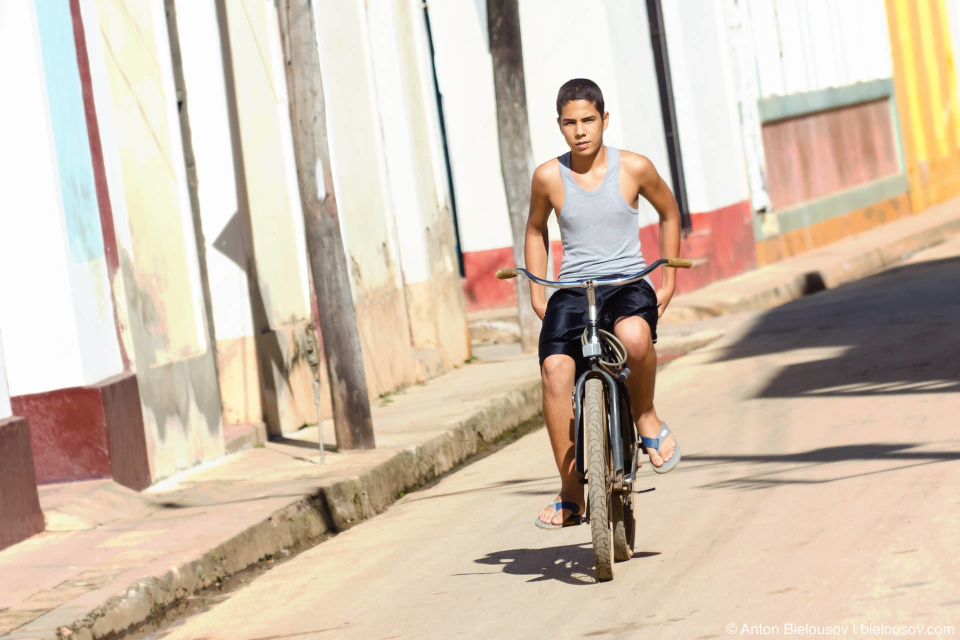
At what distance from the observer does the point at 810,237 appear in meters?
22.7

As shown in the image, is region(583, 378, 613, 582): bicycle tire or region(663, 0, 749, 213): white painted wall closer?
region(583, 378, 613, 582): bicycle tire

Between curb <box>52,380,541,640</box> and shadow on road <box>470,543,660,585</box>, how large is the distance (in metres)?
1.31

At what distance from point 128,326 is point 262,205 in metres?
2.11

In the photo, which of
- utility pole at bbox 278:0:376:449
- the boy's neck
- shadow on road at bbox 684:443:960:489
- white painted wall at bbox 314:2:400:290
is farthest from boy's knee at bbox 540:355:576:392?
white painted wall at bbox 314:2:400:290

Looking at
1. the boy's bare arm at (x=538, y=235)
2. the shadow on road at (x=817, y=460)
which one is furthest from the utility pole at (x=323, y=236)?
the boy's bare arm at (x=538, y=235)

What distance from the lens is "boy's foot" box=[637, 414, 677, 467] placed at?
5566mm

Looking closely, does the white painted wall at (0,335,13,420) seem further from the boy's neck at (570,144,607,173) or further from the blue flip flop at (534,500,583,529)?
the boy's neck at (570,144,607,173)

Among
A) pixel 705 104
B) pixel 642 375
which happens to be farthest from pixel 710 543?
pixel 705 104

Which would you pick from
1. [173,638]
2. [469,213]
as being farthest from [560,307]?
[469,213]

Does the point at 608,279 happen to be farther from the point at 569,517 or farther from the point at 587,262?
the point at 569,517

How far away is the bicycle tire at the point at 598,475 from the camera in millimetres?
5086

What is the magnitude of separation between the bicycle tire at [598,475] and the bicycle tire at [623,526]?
149 millimetres

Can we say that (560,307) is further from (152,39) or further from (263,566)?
(152,39)

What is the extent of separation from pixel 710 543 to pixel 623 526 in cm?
42
